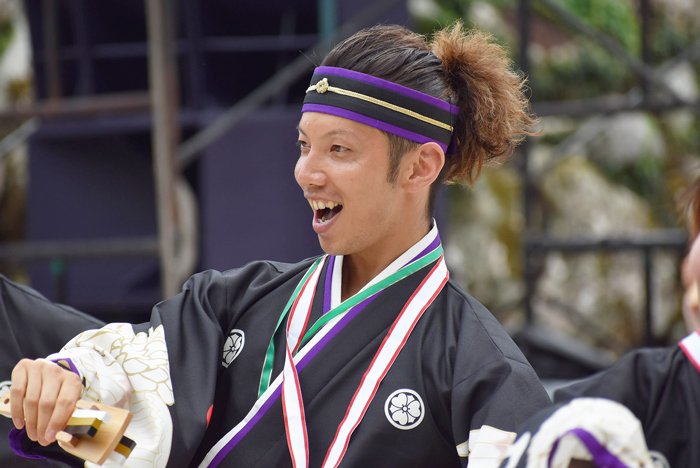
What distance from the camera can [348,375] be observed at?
1486mm

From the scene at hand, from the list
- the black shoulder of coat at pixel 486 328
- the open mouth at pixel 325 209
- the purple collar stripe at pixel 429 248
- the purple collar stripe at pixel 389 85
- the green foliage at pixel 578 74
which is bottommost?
the black shoulder of coat at pixel 486 328

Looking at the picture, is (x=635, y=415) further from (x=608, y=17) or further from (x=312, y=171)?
(x=608, y=17)

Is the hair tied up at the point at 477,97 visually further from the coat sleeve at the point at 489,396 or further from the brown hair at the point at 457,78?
the coat sleeve at the point at 489,396

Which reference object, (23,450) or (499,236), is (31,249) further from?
(499,236)

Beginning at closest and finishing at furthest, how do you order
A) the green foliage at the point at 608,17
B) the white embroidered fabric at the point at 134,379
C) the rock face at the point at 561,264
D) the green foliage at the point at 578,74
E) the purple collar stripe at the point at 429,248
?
the white embroidered fabric at the point at 134,379, the purple collar stripe at the point at 429,248, the rock face at the point at 561,264, the green foliage at the point at 578,74, the green foliage at the point at 608,17

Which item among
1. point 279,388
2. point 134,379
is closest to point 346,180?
point 279,388

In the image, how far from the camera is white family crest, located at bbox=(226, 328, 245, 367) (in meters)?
1.62

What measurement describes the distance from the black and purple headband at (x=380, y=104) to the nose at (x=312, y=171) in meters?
0.10

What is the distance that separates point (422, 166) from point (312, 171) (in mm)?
236

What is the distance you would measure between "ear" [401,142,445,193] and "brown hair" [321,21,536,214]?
0.8 inches

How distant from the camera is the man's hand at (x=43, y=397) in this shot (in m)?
1.28

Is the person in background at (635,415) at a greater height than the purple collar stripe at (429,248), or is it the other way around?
the purple collar stripe at (429,248)

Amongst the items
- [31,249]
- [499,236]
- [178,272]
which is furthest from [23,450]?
[499,236]

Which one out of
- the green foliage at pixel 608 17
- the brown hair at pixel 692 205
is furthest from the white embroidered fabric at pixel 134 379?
the green foliage at pixel 608 17
